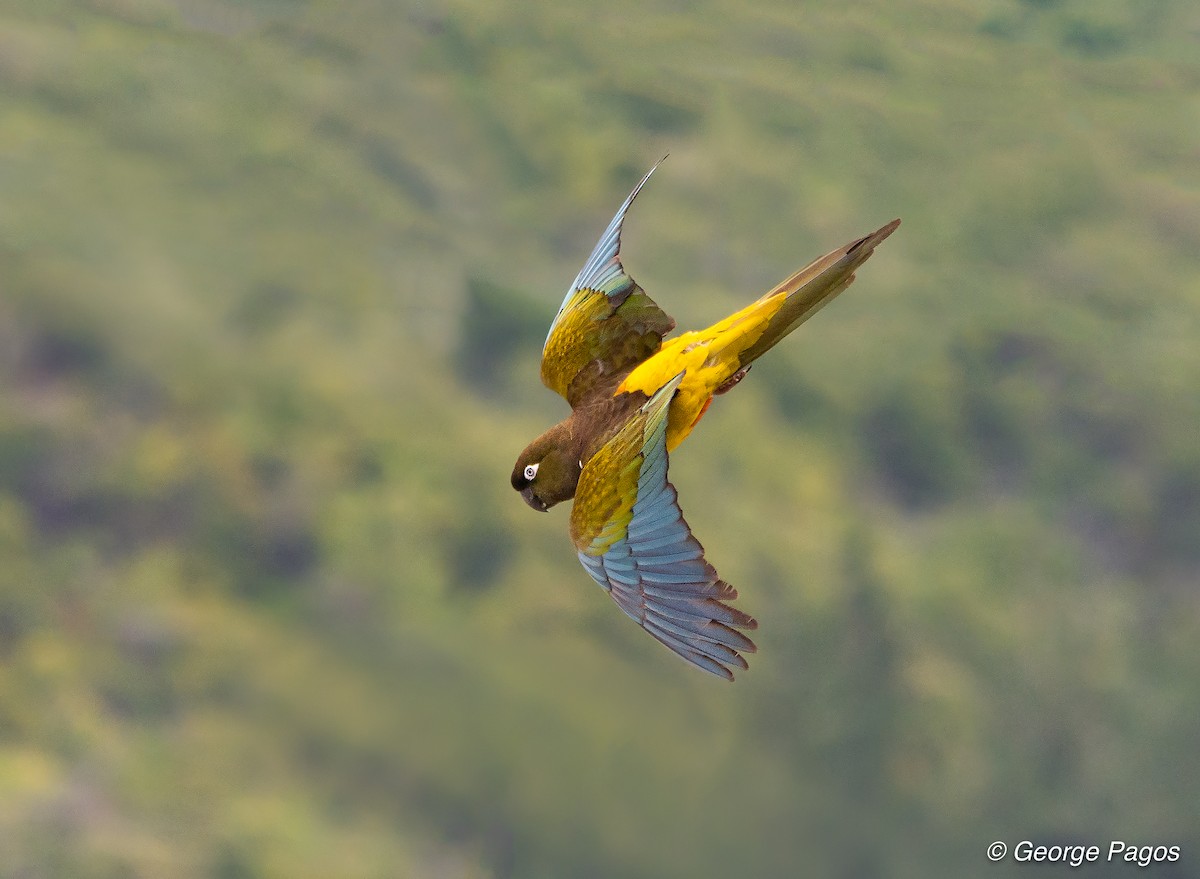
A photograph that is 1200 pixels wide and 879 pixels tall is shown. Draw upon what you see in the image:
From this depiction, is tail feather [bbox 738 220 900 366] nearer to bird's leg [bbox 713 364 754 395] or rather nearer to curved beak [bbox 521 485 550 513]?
bird's leg [bbox 713 364 754 395]

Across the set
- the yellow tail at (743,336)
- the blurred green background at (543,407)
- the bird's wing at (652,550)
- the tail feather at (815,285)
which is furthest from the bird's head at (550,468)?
the blurred green background at (543,407)

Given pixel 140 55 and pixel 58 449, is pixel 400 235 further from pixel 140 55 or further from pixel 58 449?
pixel 58 449

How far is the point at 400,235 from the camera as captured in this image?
33.9m

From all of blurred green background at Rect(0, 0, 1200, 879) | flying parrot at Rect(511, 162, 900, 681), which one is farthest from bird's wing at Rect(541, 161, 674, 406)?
blurred green background at Rect(0, 0, 1200, 879)

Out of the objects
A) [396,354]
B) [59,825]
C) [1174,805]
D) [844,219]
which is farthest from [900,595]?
[59,825]

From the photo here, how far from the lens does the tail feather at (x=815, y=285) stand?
4.29m

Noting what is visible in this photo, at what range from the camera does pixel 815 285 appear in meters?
4.31

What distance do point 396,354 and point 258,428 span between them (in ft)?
13.1

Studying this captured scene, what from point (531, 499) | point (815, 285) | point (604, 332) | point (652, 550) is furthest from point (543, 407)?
point (652, 550)

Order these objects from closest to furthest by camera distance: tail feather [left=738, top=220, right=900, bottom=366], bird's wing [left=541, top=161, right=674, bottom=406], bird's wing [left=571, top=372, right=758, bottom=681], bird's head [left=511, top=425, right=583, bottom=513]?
bird's wing [left=571, top=372, right=758, bottom=681]
tail feather [left=738, top=220, right=900, bottom=366]
bird's head [left=511, top=425, right=583, bottom=513]
bird's wing [left=541, top=161, right=674, bottom=406]

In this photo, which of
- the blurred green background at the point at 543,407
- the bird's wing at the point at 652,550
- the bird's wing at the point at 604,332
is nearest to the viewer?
the bird's wing at the point at 652,550

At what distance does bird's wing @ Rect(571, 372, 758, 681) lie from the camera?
382cm

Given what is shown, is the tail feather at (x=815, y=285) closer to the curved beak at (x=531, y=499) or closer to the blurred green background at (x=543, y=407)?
the curved beak at (x=531, y=499)

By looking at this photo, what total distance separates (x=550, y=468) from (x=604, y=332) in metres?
0.71
